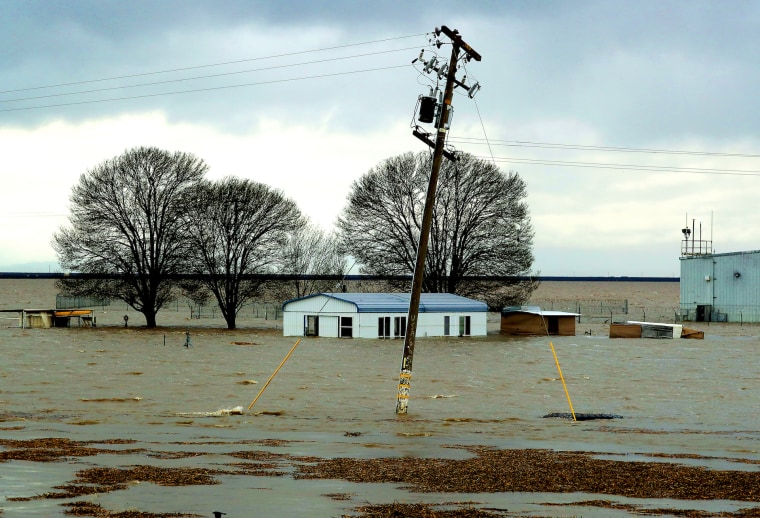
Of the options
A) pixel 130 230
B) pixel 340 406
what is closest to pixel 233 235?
pixel 130 230

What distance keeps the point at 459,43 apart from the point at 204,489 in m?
14.9

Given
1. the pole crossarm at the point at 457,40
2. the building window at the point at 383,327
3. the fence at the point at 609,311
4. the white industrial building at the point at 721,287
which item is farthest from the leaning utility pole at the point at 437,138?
the fence at the point at 609,311

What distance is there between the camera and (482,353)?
5341 cm

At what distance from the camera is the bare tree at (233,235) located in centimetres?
8444

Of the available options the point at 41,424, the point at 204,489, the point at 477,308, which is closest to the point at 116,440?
the point at 41,424

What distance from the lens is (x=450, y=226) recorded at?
79125mm

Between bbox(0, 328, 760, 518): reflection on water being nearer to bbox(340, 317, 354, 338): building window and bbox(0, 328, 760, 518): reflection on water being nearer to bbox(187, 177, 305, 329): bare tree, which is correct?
bbox(340, 317, 354, 338): building window

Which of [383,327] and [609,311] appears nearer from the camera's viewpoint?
[383,327]

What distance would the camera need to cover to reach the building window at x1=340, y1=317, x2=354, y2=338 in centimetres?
6831

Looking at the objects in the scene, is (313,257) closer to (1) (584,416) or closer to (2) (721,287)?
(2) (721,287)

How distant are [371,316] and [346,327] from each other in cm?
202

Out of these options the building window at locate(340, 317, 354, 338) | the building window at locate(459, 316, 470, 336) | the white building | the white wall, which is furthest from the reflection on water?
the building window at locate(459, 316, 470, 336)

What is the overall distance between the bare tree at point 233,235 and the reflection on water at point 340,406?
1059 inches

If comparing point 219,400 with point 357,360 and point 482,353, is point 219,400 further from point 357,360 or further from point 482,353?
point 482,353
